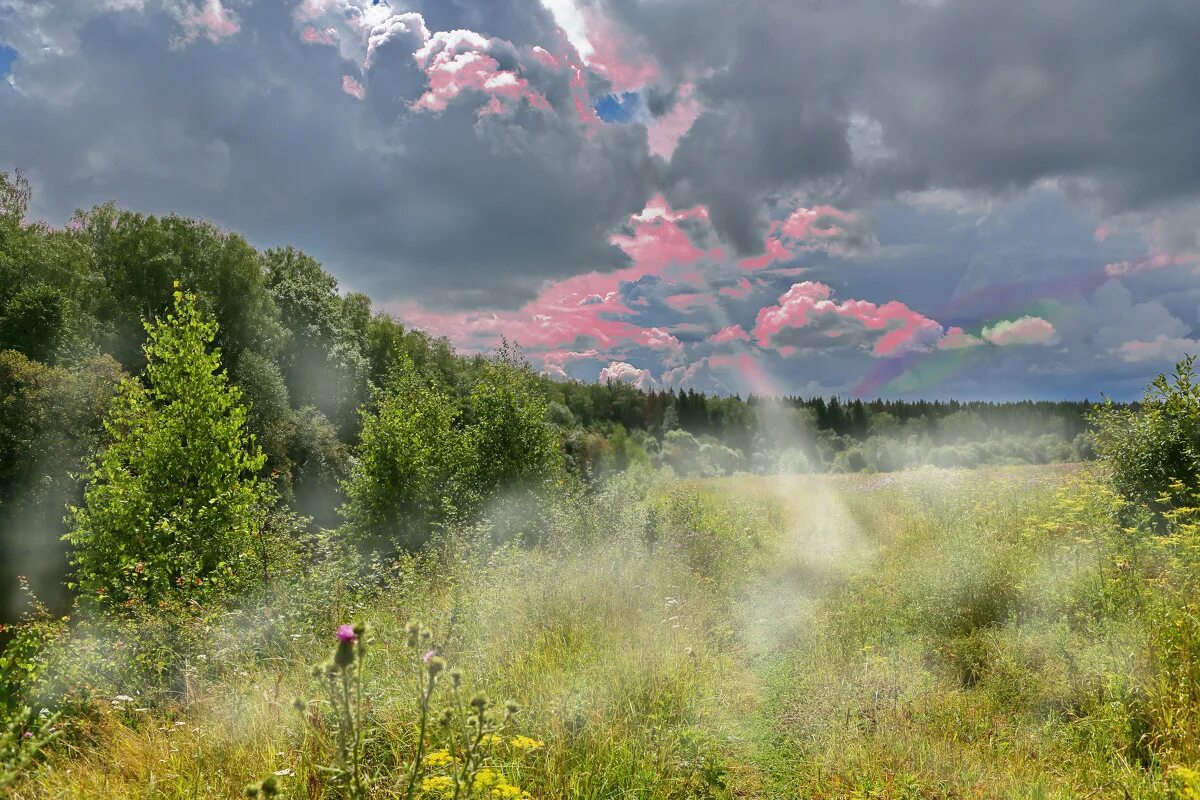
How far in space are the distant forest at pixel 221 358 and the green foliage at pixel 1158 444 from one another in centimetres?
169

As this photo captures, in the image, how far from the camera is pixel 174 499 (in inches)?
346

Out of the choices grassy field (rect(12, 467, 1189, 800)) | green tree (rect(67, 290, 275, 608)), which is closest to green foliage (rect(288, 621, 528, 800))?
grassy field (rect(12, 467, 1189, 800))

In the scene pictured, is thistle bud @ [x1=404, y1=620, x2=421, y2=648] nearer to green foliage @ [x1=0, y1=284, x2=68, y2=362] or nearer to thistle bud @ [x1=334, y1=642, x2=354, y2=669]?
thistle bud @ [x1=334, y1=642, x2=354, y2=669]

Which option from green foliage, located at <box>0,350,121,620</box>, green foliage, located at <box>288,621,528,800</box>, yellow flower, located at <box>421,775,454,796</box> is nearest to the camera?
green foliage, located at <box>288,621,528,800</box>

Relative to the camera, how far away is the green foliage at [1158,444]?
8672 mm

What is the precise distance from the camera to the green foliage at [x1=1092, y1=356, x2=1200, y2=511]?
28.5 feet

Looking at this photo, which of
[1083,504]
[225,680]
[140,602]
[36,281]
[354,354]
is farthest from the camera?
[354,354]

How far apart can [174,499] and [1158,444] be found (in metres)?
14.1

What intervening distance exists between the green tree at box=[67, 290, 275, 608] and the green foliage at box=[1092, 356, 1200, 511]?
42.8 feet

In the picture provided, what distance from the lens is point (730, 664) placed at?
630cm

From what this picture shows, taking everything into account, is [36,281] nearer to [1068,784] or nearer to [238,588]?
[238,588]

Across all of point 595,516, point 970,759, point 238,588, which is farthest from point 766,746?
point 238,588

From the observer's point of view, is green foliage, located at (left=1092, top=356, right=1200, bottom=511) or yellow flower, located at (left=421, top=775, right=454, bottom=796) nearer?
yellow flower, located at (left=421, top=775, right=454, bottom=796)

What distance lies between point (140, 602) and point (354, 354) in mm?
29747
